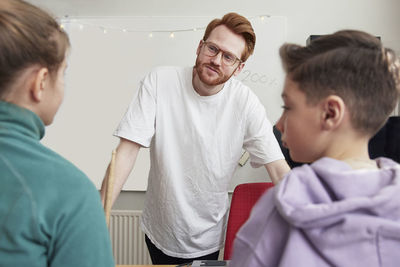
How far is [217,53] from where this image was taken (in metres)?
1.59

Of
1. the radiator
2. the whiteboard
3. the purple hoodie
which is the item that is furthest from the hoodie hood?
the radiator

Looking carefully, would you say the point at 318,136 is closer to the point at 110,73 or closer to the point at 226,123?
the point at 226,123

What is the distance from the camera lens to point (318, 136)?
72cm

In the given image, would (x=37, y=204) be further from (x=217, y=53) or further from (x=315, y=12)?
(x=315, y=12)

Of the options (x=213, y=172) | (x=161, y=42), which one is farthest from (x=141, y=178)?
(x=213, y=172)

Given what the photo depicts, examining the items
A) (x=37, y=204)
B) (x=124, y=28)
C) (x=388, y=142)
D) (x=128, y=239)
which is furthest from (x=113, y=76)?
(x=37, y=204)

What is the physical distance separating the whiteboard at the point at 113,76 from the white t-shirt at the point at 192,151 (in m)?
1.20

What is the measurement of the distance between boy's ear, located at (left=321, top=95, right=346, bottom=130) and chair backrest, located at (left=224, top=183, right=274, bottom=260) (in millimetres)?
998

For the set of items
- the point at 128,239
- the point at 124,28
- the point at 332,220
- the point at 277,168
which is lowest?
the point at 128,239

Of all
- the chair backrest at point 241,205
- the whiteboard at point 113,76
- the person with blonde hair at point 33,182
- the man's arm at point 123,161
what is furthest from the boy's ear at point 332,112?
the whiteboard at point 113,76

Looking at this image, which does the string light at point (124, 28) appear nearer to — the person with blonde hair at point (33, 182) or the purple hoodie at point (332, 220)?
the person with blonde hair at point (33, 182)

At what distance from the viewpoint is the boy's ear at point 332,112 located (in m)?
0.69

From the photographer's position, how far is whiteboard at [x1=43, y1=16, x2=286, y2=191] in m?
2.87

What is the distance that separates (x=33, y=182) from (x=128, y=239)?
8.07ft
